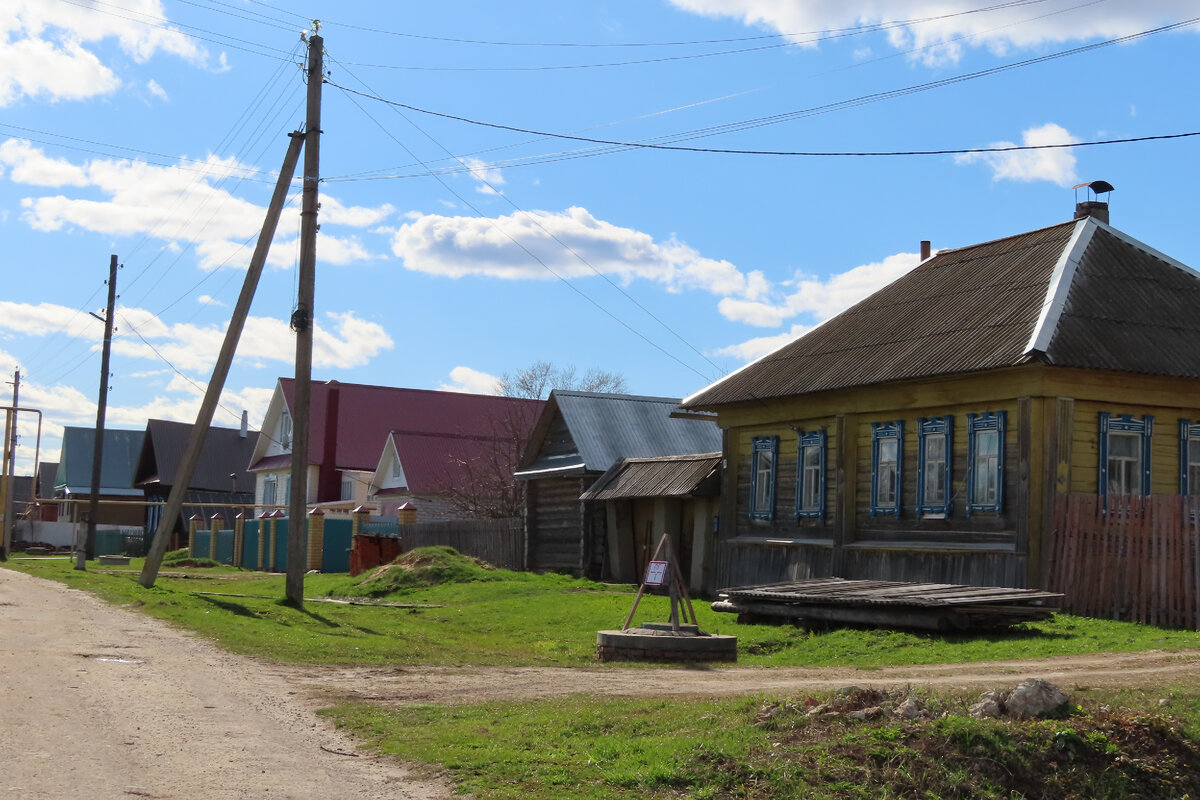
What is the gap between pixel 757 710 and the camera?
960 centimetres

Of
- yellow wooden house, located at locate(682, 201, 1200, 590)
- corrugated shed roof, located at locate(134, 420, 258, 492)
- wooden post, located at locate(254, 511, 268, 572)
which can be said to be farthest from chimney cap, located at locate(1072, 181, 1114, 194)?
corrugated shed roof, located at locate(134, 420, 258, 492)

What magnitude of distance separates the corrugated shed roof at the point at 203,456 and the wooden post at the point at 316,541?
3161cm

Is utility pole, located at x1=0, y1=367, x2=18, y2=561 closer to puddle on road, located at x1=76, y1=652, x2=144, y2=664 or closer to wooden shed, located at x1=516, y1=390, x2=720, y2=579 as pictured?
wooden shed, located at x1=516, y1=390, x2=720, y2=579

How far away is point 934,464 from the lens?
856 inches

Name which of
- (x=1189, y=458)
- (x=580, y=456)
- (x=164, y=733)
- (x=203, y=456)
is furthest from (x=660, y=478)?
(x=203, y=456)

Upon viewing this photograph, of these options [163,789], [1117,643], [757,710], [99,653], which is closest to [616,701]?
[757,710]

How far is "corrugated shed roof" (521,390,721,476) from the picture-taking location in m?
34.0

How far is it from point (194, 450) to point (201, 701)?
12.7 m

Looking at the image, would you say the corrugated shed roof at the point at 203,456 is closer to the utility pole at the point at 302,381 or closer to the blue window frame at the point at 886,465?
the utility pole at the point at 302,381

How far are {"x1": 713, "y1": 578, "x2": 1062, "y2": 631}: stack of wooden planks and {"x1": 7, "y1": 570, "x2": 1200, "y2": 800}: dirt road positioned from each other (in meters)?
2.19

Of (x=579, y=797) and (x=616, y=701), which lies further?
(x=616, y=701)

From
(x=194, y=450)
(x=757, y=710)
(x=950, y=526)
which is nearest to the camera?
(x=757, y=710)

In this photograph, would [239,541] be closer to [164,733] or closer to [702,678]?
[702,678]

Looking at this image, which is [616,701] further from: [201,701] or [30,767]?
[30,767]
